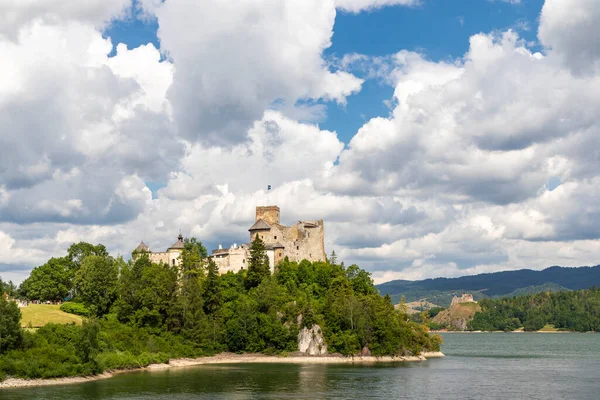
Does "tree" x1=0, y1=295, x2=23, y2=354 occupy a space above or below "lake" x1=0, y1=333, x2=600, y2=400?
above

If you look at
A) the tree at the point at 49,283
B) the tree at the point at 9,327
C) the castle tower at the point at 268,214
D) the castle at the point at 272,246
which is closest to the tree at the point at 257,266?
the castle at the point at 272,246

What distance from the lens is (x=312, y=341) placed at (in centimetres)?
10500

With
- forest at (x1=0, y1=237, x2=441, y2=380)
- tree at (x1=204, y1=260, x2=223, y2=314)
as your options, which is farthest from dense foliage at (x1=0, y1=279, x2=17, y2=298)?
tree at (x1=204, y1=260, x2=223, y2=314)

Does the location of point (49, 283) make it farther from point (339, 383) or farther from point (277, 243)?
point (339, 383)

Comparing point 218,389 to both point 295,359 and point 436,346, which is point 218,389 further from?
point 436,346

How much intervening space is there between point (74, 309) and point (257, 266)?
30196 mm

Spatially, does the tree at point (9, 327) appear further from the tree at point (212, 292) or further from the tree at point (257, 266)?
the tree at point (257, 266)

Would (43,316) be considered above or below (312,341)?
above

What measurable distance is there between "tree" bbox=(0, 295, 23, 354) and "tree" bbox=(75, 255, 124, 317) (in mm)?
30193

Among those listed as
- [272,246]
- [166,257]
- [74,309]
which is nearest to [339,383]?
[272,246]

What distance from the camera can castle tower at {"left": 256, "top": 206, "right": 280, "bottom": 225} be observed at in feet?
405

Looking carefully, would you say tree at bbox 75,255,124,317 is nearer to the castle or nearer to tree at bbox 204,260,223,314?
the castle

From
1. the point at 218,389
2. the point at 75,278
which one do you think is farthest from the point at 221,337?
the point at 218,389

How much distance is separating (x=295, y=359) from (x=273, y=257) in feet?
68.0
